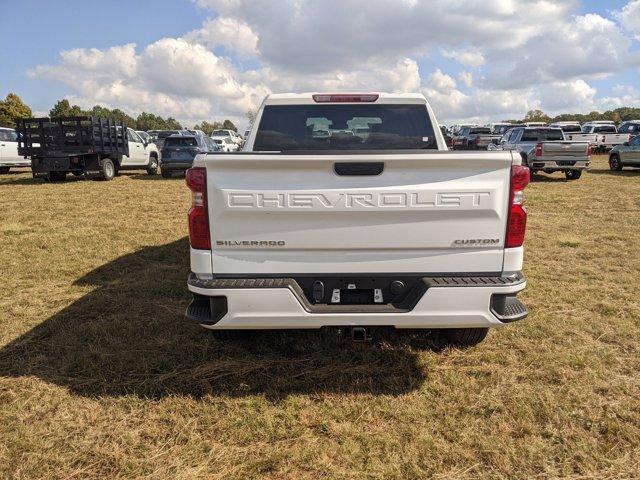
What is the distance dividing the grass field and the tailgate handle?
1.48 m

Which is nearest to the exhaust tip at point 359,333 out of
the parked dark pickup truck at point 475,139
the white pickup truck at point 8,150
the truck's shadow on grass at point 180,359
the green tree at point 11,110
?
the truck's shadow on grass at point 180,359

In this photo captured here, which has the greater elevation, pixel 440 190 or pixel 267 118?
pixel 267 118

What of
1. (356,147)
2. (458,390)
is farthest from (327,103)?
(458,390)

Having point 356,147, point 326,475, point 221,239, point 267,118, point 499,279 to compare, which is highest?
point 267,118

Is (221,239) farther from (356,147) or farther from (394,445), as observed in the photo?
(356,147)

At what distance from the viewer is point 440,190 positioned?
2775mm

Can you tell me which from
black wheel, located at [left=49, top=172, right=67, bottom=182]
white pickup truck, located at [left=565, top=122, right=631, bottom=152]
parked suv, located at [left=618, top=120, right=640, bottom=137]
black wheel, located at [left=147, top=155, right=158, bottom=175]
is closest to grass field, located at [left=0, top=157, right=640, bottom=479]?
black wheel, located at [left=49, top=172, right=67, bottom=182]

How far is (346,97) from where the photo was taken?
13.9 feet

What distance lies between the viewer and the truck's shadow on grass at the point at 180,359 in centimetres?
325

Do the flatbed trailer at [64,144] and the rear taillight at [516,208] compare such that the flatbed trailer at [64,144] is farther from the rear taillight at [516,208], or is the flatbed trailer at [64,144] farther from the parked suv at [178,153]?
the rear taillight at [516,208]

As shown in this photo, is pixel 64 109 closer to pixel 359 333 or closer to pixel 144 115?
pixel 144 115

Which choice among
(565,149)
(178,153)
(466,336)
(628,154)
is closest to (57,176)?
(178,153)

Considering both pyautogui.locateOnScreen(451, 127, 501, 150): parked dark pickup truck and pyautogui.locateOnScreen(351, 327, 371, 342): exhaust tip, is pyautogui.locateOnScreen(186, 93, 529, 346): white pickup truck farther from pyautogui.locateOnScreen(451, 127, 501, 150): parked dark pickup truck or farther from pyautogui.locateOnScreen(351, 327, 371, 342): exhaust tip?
pyautogui.locateOnScreen(451, 127, 501, 150): parked dark pickup truck

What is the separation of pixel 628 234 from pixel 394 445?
7.10 m
